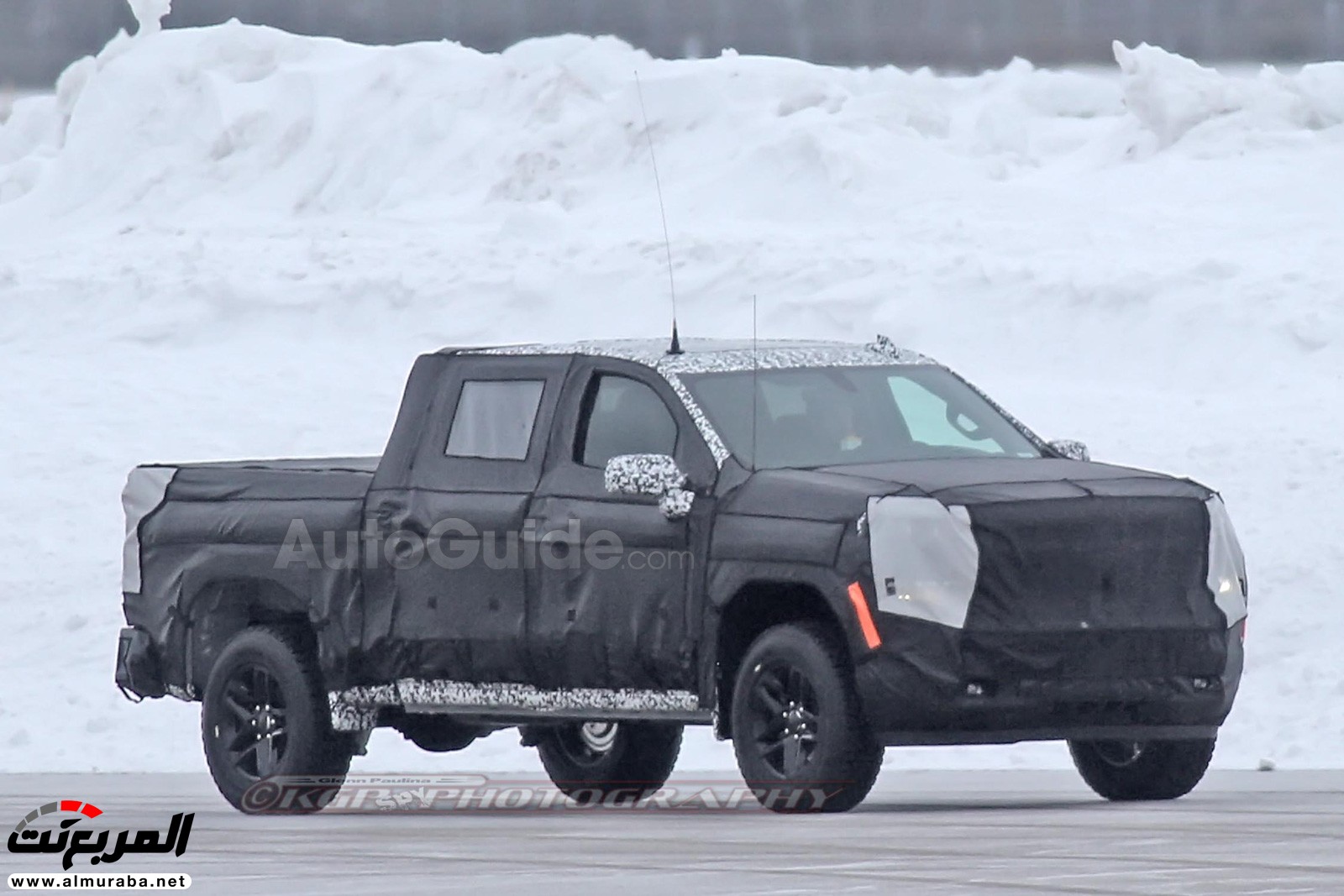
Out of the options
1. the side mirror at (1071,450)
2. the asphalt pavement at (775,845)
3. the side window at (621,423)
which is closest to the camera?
the asphalt pavement at (775,845)

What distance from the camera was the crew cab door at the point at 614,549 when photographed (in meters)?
12.2

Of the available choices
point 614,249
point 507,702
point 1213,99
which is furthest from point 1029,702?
point 1213,99

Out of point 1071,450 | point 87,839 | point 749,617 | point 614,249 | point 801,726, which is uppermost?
point 1071,450

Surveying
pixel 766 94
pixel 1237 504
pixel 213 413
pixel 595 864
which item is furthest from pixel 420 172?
pixel 595 864

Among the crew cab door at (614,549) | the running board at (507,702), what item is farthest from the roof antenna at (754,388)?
the running board at (507,702)

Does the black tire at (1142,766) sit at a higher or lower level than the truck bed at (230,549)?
lower

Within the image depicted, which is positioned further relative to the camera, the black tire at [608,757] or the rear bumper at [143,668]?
the black tire at [608,757]

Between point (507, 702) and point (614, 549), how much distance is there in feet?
2.84

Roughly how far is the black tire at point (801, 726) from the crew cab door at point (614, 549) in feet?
1.25

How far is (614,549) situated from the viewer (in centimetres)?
1238

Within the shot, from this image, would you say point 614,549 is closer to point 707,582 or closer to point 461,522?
point 707,582

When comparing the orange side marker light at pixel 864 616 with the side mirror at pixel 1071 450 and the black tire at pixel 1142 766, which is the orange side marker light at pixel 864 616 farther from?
the side mirror at pixel 1071 450

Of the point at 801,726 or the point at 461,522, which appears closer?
the point at 801,726

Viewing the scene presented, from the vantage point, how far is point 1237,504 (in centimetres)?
2495
